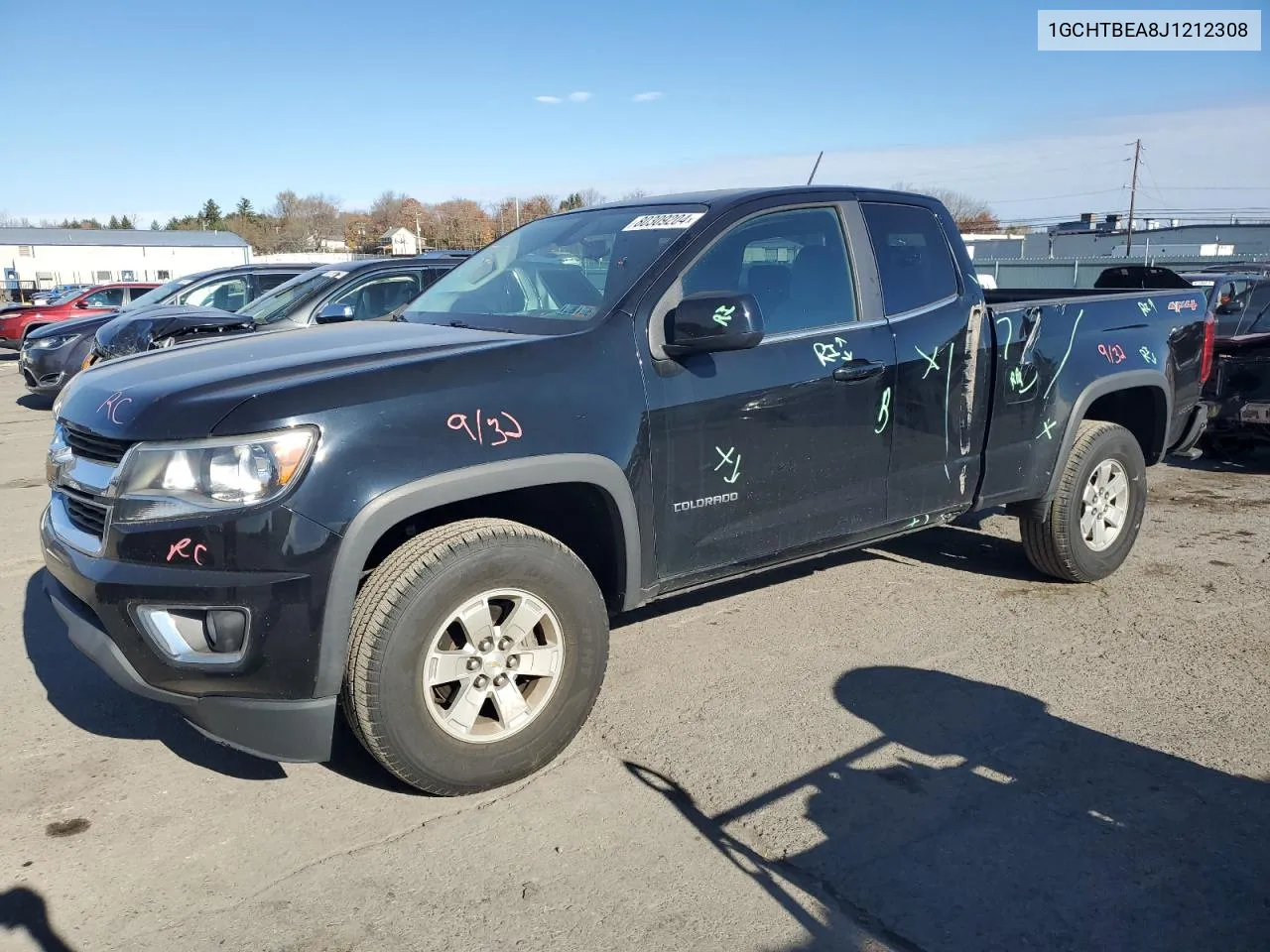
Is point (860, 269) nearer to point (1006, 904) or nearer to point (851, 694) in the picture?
point (851, 694)

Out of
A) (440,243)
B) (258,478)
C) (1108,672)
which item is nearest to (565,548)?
(258,478)

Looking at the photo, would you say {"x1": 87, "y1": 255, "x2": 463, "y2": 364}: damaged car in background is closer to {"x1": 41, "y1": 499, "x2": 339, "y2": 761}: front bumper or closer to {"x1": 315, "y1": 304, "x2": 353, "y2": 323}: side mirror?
{"x1": 315, "y1": 304, "x2": 353, "y2": 323}: side mirror

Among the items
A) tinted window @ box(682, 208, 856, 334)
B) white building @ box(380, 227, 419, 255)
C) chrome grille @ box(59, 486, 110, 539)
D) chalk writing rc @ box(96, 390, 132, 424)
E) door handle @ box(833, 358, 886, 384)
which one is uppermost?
white building @ box(380, 227, 419, 255)

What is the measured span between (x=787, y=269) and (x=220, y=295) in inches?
395

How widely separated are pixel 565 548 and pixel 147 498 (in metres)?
1.24

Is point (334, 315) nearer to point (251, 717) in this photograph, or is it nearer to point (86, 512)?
point (86, 512)

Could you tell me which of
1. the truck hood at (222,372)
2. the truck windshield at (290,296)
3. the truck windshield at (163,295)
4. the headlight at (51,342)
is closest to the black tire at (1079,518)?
the truck hood at (222,372)

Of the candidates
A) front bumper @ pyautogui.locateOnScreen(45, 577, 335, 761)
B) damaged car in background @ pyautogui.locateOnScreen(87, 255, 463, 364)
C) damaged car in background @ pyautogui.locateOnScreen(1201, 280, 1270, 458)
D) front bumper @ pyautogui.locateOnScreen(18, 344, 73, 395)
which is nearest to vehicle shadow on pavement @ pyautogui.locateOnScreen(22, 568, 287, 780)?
front bumper @ pyautogui.locateOnScreen(45, 577, 335, 761)

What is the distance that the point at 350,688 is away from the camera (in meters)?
2.96

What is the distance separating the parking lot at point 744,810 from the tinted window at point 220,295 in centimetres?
817

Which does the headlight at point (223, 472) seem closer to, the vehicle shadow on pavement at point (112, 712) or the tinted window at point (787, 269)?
the vehicle shadow on pavement at point (112, 712)

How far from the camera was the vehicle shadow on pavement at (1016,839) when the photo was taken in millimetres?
2594

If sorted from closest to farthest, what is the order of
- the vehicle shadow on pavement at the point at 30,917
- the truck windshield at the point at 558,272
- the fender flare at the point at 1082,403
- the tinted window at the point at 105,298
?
the vehicle shadow on pavement at the point at 30,917 < the truck windshield at the point at 558,272 < the fender flare at the point at 1082,403 < the tinted window at the point at 105,298

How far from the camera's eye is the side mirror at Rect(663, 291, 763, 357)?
344cm
